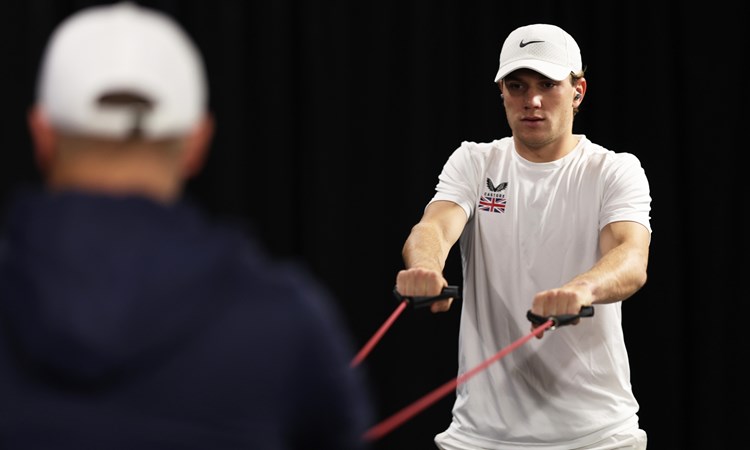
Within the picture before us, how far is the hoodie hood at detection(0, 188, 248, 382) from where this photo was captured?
0.90 metres

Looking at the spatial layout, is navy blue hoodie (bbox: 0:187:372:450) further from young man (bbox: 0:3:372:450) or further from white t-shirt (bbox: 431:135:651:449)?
white t-shirt (bbox: 431:135:651:449)

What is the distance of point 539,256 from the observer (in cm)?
269

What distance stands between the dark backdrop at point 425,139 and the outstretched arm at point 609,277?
1.41m

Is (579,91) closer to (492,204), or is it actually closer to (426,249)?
(492,204)

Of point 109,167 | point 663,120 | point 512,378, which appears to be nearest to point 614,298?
point 512,378

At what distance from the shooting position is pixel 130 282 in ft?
3.06

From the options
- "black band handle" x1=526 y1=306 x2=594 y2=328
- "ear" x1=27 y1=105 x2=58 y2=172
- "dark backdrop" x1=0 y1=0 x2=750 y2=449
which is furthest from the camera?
"dark backdrop" x1=0 y1=0 x2=750 y2=449

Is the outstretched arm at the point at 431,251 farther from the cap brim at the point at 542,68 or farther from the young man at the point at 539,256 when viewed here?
the cap brim at the point at 542,68

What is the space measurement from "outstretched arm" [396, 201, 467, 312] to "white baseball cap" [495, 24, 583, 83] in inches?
15.5

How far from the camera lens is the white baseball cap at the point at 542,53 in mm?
2803

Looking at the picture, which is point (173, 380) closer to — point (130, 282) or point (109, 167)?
point (130, 282)

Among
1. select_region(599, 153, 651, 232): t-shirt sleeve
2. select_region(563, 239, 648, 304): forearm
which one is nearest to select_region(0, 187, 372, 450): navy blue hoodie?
select_region(563, 239, 648, 304): forearm

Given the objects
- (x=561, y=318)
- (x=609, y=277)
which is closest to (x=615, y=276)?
(x=609, y=277)

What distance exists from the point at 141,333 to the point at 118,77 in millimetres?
249
